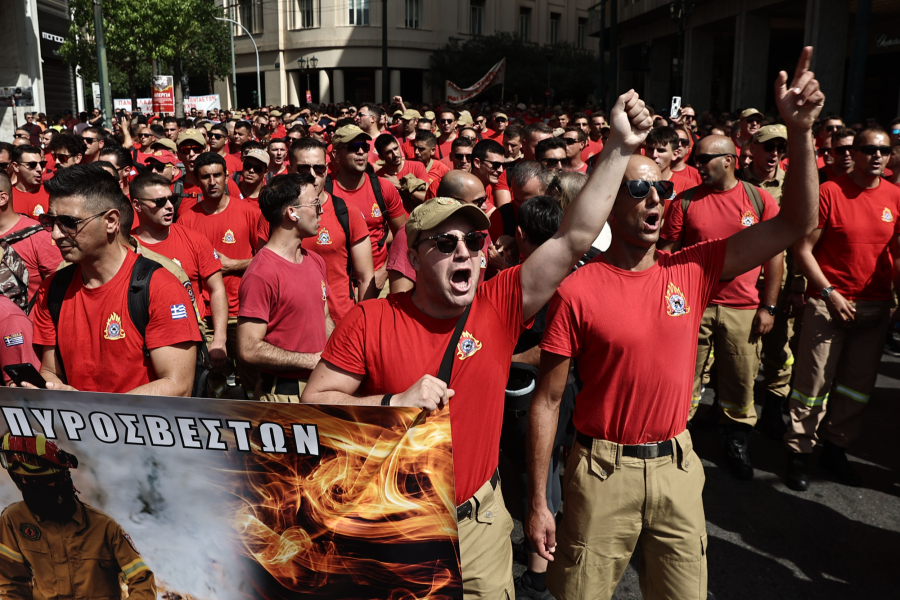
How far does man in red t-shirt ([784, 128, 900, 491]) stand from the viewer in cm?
519

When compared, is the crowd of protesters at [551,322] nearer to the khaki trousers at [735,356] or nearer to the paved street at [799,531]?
the khaki trousers at [735,356]

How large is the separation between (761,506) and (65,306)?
14.0 ft

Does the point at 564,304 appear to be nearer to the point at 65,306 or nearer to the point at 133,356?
the point at 133,356

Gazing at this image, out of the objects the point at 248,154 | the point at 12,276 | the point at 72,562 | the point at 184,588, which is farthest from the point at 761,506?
the point at 248,154

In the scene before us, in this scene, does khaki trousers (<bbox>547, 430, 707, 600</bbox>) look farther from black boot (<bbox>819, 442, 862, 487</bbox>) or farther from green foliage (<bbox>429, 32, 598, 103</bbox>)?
green foliage (<bbox>429, 32, 598, 103</bbox>)

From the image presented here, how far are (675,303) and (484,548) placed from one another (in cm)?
124

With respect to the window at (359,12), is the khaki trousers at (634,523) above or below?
below

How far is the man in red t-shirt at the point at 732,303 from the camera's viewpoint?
214 inches

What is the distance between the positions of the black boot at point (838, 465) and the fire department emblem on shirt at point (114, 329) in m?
4.73

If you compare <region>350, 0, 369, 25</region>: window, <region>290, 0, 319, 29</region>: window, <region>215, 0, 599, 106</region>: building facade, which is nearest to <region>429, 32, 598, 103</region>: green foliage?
<region>215, 0, 599, 106</region>: building facade

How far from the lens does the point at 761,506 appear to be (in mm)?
4926

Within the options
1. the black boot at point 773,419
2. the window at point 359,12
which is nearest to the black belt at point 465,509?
the black boot at point 773,419

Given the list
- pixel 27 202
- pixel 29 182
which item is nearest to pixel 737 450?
pixel 27 202

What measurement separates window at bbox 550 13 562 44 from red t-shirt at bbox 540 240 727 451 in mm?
69586
